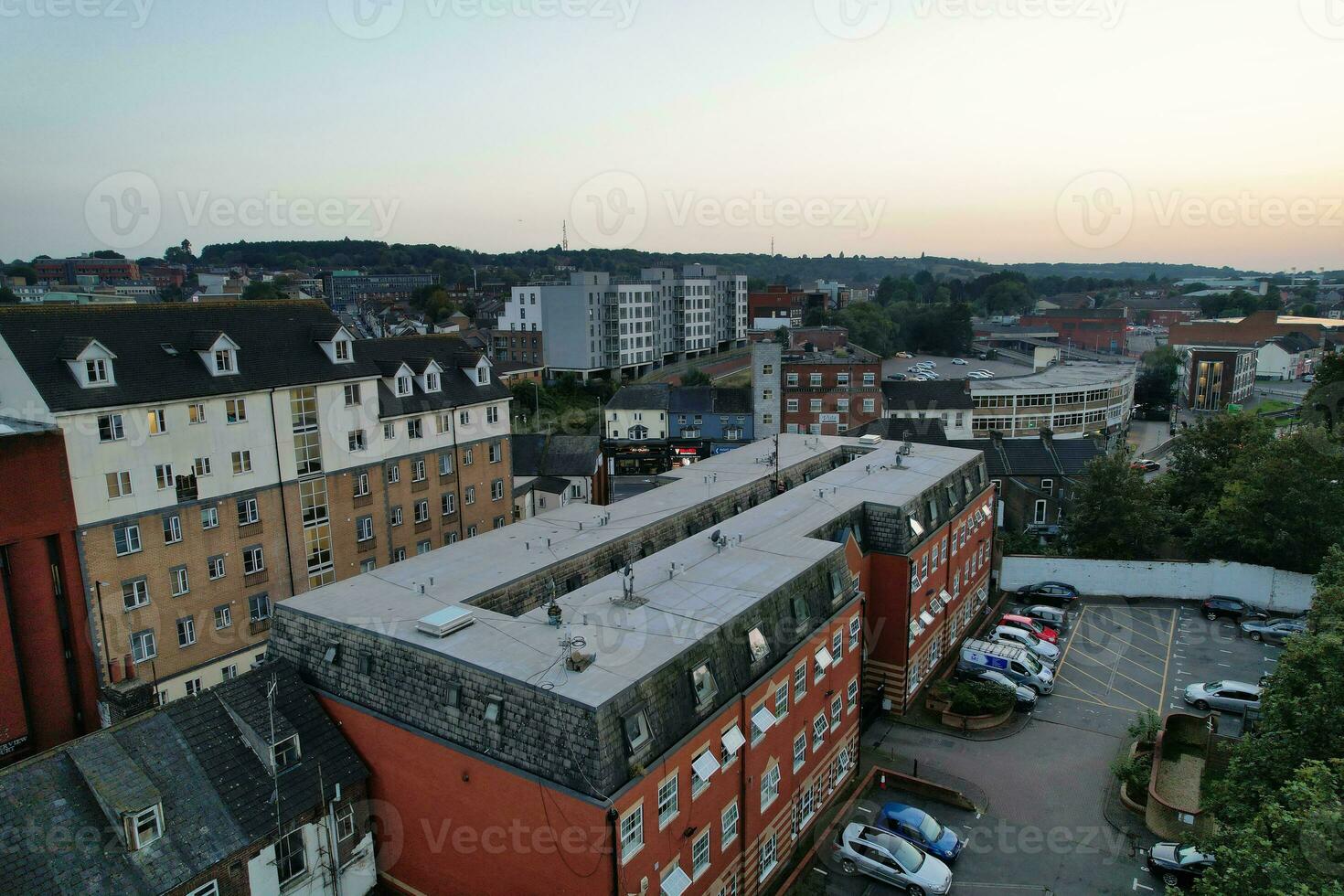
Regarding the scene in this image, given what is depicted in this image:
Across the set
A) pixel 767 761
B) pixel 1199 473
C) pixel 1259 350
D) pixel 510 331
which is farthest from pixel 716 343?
pixel 767 761

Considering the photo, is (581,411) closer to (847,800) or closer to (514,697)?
(847,800)

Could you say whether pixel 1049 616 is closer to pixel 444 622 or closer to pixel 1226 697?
pixel 1226 697

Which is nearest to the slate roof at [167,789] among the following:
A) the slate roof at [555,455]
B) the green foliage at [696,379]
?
the slate roof at [555,455]

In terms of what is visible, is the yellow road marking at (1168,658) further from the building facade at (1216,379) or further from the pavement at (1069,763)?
the building facade at (1216,379)

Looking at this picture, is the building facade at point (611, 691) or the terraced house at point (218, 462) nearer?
the building facade at point (611, 691)

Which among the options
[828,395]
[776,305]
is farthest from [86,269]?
[828,395]

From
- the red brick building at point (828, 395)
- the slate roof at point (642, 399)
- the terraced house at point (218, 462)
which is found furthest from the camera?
the slate roof at point (642, 399)

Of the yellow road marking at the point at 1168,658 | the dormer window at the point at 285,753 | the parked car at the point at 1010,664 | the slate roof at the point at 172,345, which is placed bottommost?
the yellow road marking at the point at 1168,658
